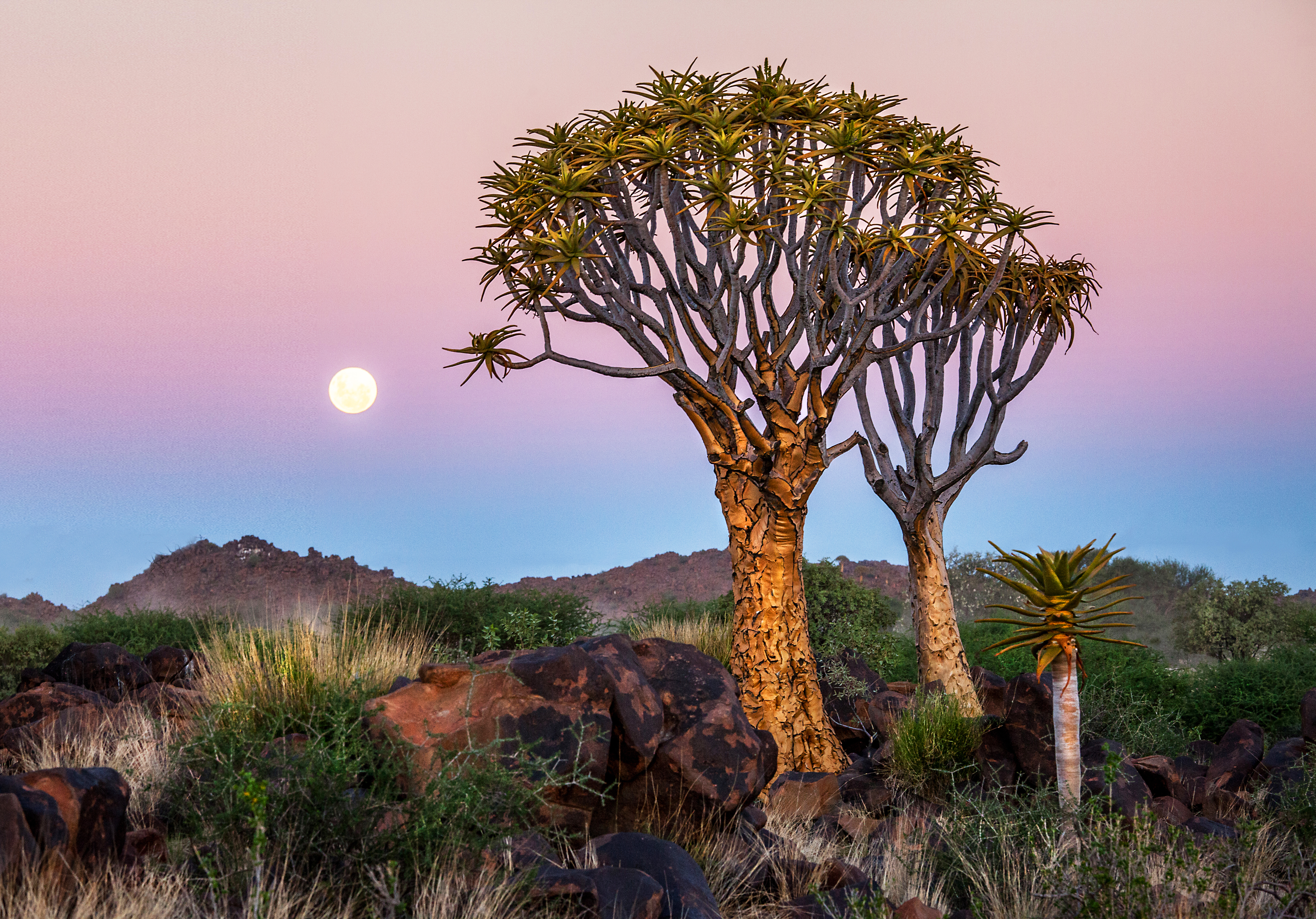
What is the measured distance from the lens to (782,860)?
664 centimetres

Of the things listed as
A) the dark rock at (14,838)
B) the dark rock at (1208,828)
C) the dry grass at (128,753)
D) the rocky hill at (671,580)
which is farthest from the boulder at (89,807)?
the rocky hill at (671,580)

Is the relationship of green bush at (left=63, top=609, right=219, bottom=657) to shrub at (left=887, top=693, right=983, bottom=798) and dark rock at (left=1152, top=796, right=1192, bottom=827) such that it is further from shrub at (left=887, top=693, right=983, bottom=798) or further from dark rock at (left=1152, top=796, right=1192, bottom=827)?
dark rock at (left=1152, top=796, right=1192, bottom=827)

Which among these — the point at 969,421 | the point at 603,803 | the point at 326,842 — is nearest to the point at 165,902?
the point at 326,842

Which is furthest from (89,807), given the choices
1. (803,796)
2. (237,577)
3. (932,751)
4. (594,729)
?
(237,577)

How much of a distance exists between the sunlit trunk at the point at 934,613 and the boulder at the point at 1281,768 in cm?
300

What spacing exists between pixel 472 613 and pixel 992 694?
8649 millimetres

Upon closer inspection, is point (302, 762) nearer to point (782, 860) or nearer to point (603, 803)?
point (603, 803)

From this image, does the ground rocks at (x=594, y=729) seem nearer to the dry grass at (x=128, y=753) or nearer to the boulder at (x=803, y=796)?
the boulder at (x=803, y=796)

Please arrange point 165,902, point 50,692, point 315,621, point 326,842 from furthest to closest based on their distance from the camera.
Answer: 1. point 315,621
2. point 50,692
3. point 326,842
4. point 165,902

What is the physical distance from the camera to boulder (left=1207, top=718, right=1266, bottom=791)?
9.67 metres

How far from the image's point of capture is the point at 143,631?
16.9 meters

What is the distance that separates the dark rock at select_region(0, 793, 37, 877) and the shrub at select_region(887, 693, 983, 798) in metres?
7.31

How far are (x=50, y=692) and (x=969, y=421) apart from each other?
37.2 feet

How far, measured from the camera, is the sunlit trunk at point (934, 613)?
478 inches
